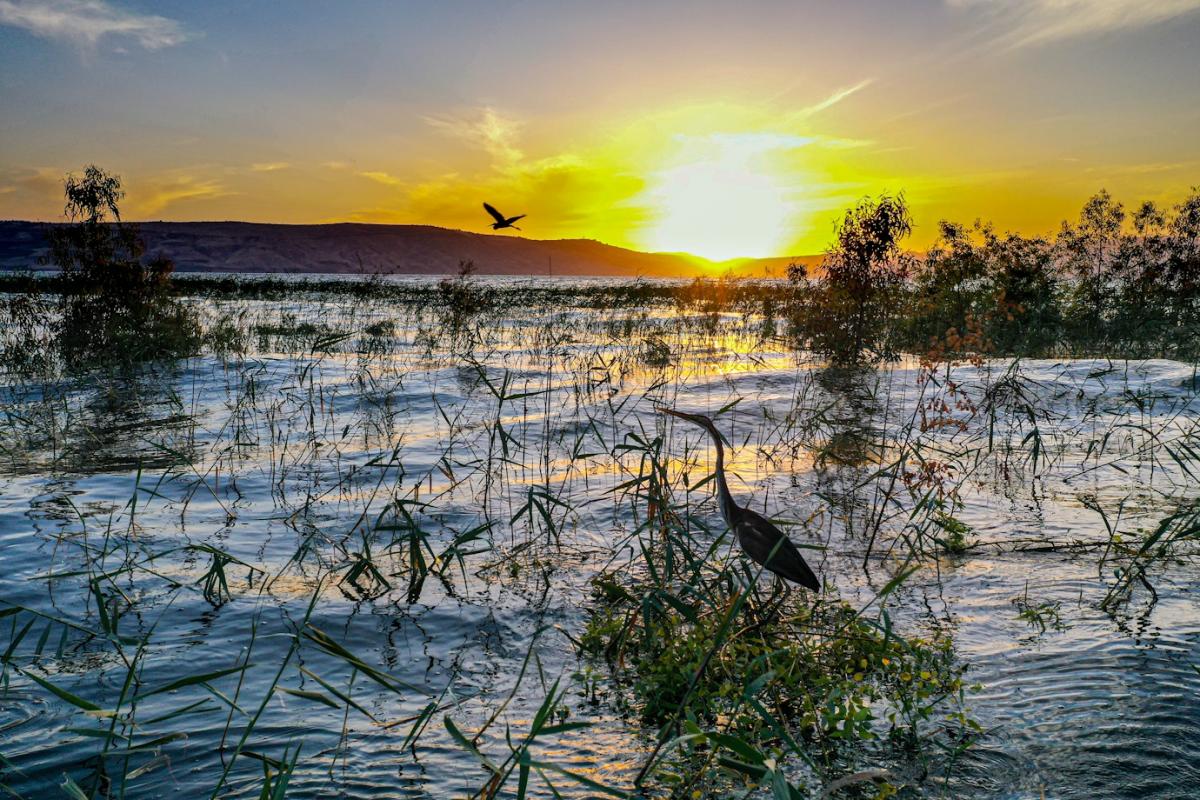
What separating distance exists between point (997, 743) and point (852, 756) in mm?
611

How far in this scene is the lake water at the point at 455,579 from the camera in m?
2.88

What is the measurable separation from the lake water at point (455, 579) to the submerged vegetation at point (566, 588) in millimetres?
28

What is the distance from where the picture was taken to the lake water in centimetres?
288

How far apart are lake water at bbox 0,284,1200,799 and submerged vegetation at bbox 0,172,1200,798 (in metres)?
0.03

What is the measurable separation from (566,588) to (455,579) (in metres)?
0.77

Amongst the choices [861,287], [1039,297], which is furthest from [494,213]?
[1039,297]

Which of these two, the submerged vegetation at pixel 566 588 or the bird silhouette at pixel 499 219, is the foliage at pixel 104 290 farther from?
the bird silhouette at pixel 499 219

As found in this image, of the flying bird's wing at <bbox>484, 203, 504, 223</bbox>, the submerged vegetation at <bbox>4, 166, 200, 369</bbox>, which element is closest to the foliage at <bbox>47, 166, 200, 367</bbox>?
the submerged vegetation at <bbox>4, 166, 200, 369</bbox>

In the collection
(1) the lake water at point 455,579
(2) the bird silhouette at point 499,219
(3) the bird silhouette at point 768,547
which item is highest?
(2) the bird silhouette at point 499,219

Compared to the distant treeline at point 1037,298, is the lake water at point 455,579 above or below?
below

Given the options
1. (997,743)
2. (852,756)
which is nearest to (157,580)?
(852,756)

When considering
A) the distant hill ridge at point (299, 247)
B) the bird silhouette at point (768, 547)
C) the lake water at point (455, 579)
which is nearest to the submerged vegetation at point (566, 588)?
the lake water at point (455, 579)

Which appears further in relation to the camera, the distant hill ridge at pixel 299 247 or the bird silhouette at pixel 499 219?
the distant hill ridge at pixel 299 247

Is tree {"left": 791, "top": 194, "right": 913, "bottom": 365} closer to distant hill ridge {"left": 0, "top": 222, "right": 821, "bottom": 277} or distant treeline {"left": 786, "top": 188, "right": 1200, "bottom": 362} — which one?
distant treeline {"left": 786, "top": 188, "right": 1200, "bottom": 362}
